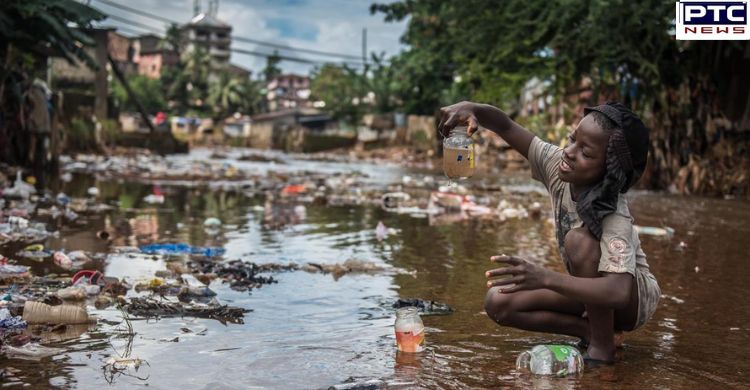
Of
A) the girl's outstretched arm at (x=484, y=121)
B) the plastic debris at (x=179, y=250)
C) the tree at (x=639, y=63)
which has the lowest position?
the plastic debris at (x=179, y=250)

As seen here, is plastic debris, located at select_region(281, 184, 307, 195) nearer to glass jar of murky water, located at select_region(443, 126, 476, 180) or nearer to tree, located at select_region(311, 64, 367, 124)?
glass jar of murky water, located at select_region(443, 126, 476, 180)

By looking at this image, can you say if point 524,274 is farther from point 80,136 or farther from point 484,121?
point 80,136

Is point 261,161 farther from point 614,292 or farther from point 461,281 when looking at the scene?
point 614,292

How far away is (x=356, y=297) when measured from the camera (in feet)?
15.0

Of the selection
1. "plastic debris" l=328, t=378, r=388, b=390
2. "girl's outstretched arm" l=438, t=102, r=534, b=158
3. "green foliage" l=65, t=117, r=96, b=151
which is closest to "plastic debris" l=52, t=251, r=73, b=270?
"girl's outstretched arm" l=438, t=102, r=534, b=158

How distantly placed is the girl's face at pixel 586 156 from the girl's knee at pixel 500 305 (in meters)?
0.53

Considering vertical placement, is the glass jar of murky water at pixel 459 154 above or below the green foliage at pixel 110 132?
below

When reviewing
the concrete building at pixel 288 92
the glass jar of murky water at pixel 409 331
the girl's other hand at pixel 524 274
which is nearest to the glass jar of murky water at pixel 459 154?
the glass jar of murky water at pixel 409 331

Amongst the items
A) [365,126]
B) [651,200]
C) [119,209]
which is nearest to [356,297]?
[119,209]

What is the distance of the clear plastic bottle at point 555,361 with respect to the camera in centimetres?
304

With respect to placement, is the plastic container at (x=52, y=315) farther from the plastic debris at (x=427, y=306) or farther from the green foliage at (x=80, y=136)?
the green foliage at (x=80, y=136)

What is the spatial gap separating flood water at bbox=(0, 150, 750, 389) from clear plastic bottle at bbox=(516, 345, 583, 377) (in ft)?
0.16

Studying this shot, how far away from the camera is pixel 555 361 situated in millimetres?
3047

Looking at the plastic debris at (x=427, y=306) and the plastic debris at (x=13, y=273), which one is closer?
the plastic debris at (x=427, y=306)
